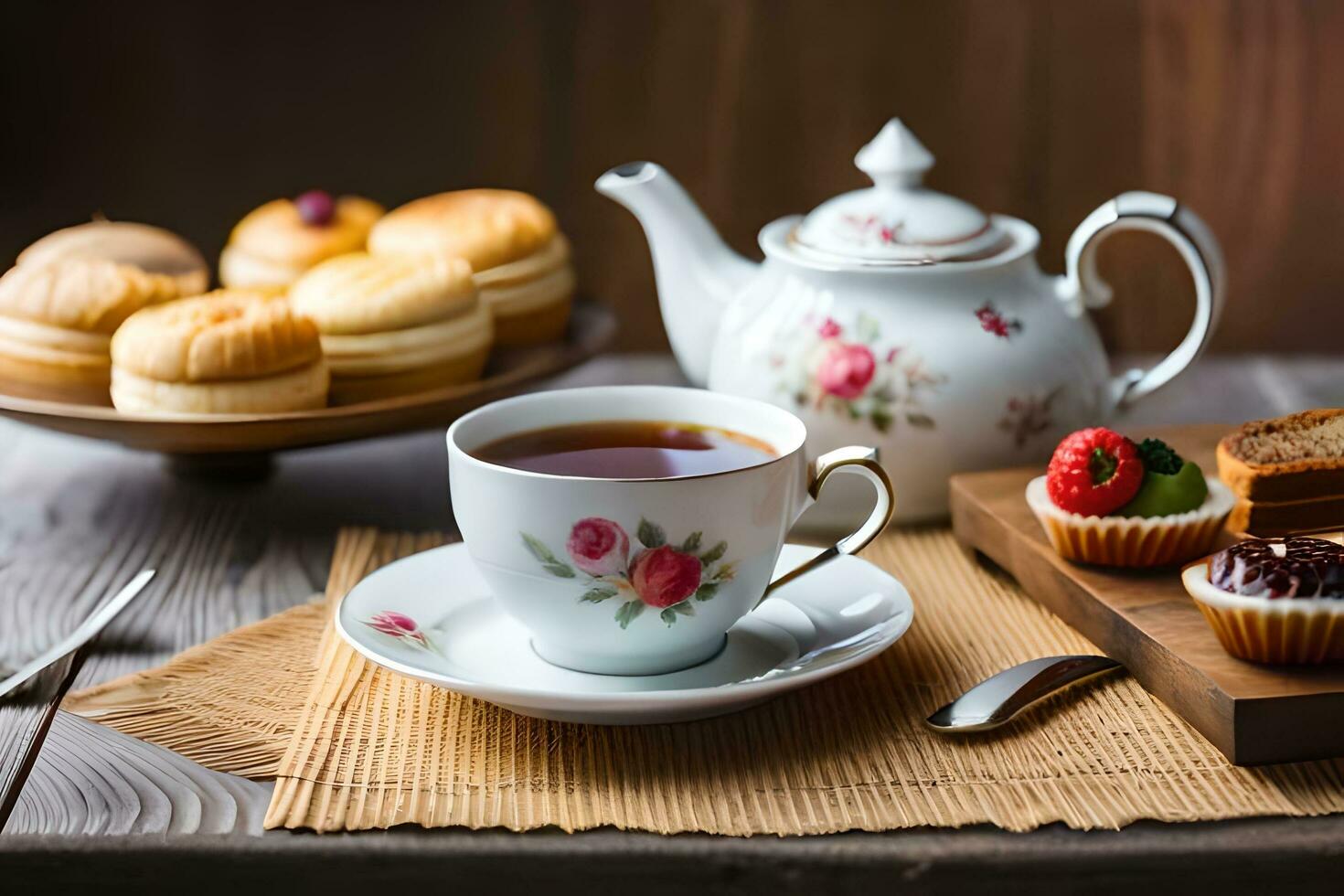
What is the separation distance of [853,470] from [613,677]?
6.5 inches

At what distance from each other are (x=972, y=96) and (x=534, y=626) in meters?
1.03

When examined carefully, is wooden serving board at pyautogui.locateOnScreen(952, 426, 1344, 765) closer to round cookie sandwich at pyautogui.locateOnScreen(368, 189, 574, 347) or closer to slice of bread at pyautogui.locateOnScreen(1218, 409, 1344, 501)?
slice of bread at pyautogui.locateOnScreen(1218, 409, 1344, 501)

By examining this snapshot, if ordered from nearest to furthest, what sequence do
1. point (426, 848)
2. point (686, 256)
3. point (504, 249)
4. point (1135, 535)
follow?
point (426, 848)
point (1135, 535)
point (686, 256)
point (504, 249)

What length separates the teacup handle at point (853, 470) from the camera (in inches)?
28.2

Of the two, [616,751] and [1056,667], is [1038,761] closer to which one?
[1056,667]

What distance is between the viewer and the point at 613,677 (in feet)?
2.29

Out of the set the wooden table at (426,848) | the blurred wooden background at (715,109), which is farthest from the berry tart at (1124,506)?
the blurred wooden background at (715,109)

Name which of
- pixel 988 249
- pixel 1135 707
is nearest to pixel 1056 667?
pixel 1135 707

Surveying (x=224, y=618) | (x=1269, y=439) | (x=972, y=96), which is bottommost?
(x=224, y=618)

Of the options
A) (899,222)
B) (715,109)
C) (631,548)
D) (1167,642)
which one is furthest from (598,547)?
(715,109)

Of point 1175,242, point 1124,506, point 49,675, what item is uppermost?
point 1175,242

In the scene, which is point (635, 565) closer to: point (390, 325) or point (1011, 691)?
point (1011, 691)

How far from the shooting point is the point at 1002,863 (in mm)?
581

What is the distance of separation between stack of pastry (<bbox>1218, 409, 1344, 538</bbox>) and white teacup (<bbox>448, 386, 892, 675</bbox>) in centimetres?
26
